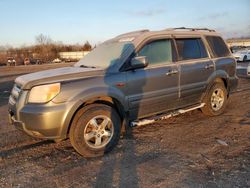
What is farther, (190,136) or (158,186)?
(190,136)

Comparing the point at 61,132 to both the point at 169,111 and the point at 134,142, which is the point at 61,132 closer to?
the point at 134,142

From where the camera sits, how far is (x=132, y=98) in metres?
4.88

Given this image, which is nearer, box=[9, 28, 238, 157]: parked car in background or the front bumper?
the front bumper

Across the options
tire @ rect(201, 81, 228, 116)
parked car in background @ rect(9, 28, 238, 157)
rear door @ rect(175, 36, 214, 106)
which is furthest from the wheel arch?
tire @ rect(201, 81, 228, 116)

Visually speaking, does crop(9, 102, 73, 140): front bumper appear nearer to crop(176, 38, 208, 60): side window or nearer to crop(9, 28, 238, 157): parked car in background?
crop(9, 28, 238, 157): parked car in background

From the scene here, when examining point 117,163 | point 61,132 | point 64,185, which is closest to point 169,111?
point 117,163

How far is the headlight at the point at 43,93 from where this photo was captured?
4.13m

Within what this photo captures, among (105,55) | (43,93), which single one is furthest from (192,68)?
(43,93)

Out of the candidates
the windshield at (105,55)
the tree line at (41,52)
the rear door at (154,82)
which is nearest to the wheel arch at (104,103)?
the rear door at (154,82)

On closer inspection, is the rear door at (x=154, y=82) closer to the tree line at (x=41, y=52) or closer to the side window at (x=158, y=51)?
the side window at (x=158, y=51)

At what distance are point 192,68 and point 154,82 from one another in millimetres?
1098

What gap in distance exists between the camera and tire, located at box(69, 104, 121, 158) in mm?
4324

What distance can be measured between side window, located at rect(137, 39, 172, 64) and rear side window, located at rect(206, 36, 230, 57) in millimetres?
1399

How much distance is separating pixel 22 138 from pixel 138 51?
2764 mm
